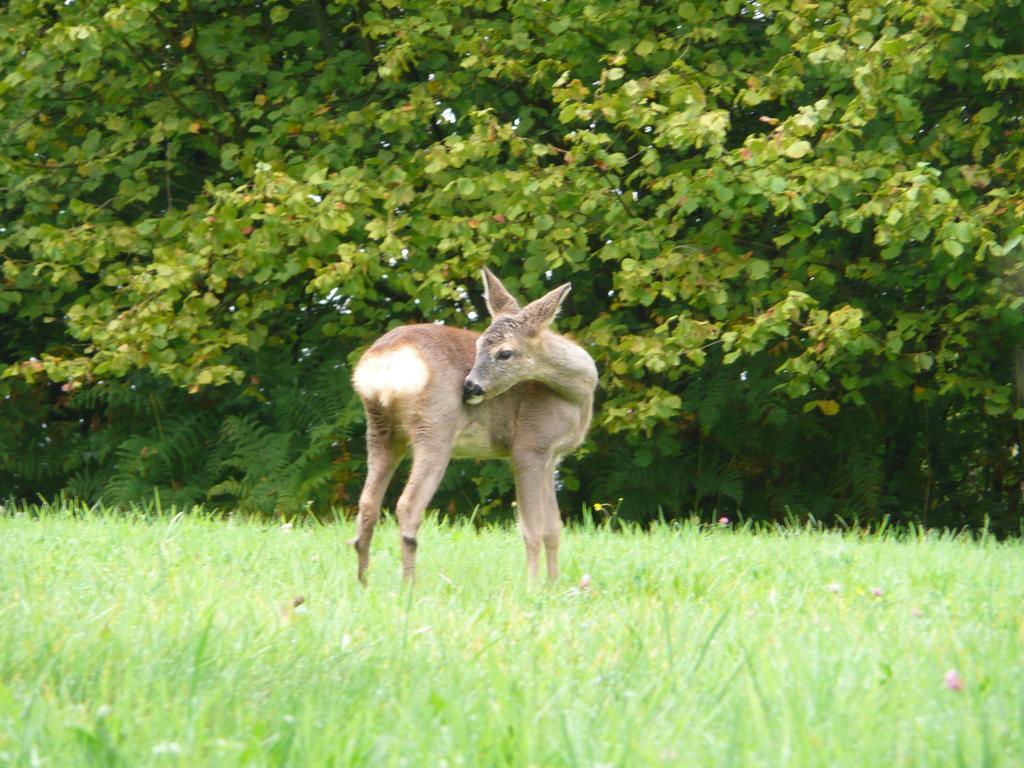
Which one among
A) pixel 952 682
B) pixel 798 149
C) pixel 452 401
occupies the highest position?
pixel 798 149

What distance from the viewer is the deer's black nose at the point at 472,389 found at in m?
5.84

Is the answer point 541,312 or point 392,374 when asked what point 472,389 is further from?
point 541,312

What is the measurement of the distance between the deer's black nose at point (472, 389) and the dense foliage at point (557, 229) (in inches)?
147

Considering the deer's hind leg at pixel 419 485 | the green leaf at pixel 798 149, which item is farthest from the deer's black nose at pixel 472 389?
the green leaf at pixel 798 149

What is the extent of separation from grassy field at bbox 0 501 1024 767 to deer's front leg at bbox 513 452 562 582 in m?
0.14

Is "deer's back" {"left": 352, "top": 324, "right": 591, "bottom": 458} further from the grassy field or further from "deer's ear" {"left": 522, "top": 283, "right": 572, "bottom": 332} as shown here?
the grassy field

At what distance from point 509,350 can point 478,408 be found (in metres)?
0.30

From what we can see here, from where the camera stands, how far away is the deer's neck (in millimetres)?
6246

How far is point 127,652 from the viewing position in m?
3.79

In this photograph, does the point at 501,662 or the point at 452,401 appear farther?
the point at 452,401

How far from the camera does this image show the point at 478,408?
6.08 meters

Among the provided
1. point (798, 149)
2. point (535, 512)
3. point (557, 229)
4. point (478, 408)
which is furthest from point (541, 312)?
point (557, 229)

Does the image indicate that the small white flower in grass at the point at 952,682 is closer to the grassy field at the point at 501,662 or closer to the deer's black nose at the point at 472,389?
the grassy field at the point at 501,662

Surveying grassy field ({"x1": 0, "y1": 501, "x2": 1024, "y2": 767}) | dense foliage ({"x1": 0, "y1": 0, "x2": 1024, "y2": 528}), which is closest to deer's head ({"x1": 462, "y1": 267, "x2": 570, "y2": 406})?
grassy field ({"x1": 0, "y1": 501, "x2": 1024, "y2": 767})
